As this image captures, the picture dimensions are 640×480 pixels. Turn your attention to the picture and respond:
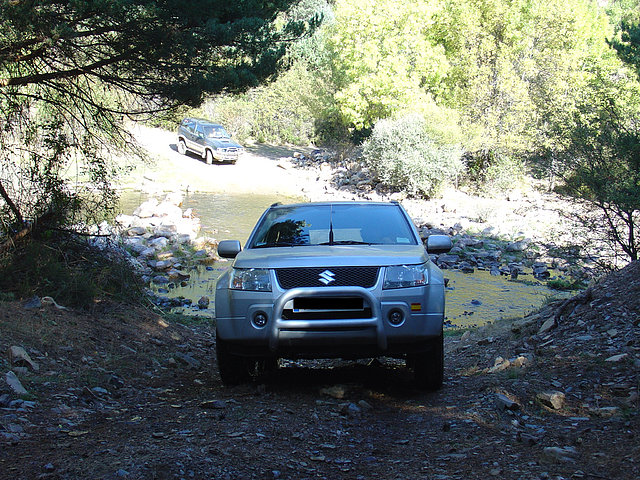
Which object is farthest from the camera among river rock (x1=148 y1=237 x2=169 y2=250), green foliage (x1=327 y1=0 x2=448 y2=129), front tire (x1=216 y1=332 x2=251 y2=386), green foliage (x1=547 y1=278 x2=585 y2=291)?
green foliage (x1=327 y1=0 x2=448 y2=129)

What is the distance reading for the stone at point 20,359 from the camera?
647 centimetres

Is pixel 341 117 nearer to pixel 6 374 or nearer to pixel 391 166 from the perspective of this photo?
pixel 391 166

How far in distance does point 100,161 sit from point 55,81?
141 centimetres

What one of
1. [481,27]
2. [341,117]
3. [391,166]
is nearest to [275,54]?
[391,166]

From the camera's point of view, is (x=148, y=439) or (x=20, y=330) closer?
(x=148, y=439)

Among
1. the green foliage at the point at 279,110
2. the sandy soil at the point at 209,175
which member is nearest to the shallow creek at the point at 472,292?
the sandy soil at the point at 209,175

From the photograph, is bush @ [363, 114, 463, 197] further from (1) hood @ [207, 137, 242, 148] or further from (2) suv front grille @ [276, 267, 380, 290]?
(2) suv front grille @ [276, 267, 380, 290]

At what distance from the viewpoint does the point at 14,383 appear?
586 cm

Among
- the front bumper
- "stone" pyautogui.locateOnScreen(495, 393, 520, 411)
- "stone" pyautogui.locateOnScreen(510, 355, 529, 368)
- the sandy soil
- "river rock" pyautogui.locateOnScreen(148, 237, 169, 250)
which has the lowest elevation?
the sandy soil

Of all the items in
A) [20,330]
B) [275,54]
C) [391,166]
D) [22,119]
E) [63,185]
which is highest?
[275,54]

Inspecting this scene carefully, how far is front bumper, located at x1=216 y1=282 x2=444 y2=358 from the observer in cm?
568

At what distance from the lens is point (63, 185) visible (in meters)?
9.69

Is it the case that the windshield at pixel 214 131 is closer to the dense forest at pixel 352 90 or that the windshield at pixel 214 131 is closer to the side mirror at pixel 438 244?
the dense forest at pixel 352 90

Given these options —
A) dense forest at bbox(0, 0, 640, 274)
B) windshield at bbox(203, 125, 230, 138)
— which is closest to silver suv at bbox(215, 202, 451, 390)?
dense forest at bbox(0, 0, 640, 274)
